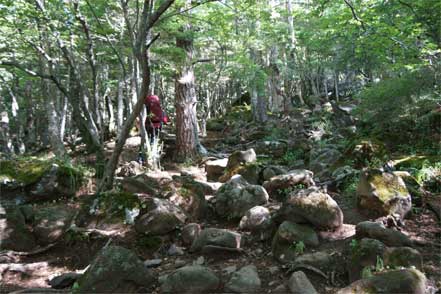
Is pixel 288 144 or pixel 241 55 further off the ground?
pixel 241 55

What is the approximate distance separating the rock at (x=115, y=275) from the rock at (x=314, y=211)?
211 cm

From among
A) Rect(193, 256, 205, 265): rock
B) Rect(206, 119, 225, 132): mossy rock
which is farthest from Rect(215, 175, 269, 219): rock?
Rect(206, 119, 225, 132): mossy rock

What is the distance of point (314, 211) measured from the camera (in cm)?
456

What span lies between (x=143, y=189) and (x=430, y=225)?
4635 mm

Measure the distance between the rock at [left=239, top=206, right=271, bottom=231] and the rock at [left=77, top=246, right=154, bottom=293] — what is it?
1.70 meters

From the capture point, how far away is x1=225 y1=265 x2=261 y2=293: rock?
3.62m

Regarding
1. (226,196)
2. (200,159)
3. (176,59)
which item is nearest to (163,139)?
(200,159)

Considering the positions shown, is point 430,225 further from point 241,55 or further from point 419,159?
point 241,55

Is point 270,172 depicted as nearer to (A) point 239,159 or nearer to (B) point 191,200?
(A) point 239,159

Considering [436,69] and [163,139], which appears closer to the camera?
[436,69]

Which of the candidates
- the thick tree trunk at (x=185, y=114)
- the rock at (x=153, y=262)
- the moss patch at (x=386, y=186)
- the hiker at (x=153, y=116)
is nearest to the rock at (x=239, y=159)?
the thick tree trunk at (x=185, y=114)

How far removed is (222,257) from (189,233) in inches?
26.8

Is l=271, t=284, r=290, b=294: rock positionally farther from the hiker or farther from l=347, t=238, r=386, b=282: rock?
the hiker

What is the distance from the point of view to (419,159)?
6.42 m
